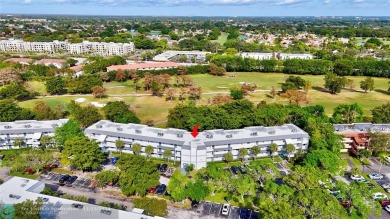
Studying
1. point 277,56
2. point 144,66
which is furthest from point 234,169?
point 277,56

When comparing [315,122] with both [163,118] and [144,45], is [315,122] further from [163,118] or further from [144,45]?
[144,45]

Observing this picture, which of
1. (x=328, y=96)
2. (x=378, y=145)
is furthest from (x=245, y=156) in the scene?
(x=328, y=96)

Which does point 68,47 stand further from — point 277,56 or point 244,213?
point 244,213

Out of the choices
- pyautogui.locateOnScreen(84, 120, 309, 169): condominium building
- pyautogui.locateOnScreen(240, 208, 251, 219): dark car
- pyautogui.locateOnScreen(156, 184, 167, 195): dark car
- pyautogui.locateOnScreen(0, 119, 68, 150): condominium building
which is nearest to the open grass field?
pyautogui.locateOnScreen(84, 120, 309, 169): condominium building

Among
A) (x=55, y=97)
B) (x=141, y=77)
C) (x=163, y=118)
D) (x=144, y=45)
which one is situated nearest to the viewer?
(x=163, y=118)

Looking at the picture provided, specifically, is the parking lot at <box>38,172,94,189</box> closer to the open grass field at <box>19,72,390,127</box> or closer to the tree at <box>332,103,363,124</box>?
the open grass field at <box>19,72,390,127</box>

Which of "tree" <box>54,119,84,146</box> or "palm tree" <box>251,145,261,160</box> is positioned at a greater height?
"tree" <box>54,119,84,146</box>
